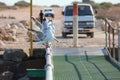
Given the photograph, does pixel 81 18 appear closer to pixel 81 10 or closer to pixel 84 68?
pixel 81 10

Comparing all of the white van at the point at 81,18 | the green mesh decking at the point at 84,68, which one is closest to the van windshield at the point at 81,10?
the white van at the point at 81,18

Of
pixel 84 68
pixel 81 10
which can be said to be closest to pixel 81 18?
pixel 81 10

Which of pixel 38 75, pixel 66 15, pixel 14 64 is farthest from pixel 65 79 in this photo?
pixel 66 15

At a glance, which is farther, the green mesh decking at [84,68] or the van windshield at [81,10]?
the van windshield at [81,10]

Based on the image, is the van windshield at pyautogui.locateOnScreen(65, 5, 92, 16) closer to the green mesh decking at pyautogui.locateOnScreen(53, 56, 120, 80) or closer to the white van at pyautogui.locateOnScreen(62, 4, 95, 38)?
the white van at pyautogui.locateOnScreen(62, 4, 95, 38)

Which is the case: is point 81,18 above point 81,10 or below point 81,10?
below

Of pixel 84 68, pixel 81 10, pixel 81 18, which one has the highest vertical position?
pixel 81 10

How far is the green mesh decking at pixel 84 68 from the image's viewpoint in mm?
13641

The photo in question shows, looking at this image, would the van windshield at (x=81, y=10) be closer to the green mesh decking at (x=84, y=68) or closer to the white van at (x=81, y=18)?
the white van at (x=81, y=18)

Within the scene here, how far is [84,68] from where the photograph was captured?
1522cm

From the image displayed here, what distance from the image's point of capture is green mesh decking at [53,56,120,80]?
44.8 feet

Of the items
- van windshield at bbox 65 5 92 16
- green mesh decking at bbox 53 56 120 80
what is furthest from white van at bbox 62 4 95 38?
green mesh decking at bbox 53 56 120 80

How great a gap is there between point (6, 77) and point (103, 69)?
5.60m

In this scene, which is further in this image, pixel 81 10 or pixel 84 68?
pixel 81 10
